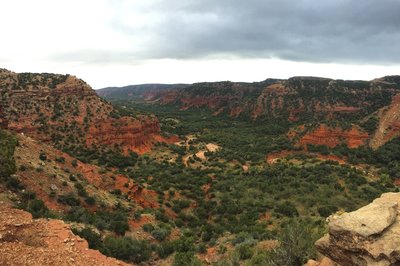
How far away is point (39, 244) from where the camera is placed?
14.7 meters

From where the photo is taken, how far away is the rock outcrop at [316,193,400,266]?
10898 millimetres

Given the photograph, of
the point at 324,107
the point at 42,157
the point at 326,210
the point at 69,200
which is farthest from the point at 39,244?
the point at 324,107

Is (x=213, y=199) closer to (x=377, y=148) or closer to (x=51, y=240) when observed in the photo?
(x=51, y=240)

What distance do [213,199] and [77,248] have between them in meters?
29.3

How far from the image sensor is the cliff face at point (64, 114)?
63.8 m

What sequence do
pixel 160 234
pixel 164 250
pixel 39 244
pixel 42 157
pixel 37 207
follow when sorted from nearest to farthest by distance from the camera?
pixel 39 244
pixel 37 207
pixel 164 250
pixel 160 234
pixel 42 157

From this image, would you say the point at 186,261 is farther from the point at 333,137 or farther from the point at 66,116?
the point at 333,137

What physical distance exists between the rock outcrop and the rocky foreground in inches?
337

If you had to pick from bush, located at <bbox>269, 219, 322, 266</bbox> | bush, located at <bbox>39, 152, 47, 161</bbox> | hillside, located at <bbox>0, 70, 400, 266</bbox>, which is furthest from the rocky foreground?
bush, located at <bbox>39, 152, 47, 161</bbox>

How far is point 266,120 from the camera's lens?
131625 millimetres

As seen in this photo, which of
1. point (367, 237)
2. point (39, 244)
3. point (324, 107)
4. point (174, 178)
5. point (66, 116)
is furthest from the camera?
point (324, 107)

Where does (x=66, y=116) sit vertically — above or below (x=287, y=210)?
above

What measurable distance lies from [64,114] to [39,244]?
57176 mm

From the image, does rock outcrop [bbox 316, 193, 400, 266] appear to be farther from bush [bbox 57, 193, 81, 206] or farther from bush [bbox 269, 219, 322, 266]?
bush [bbox 57, 193, 81, 206]
